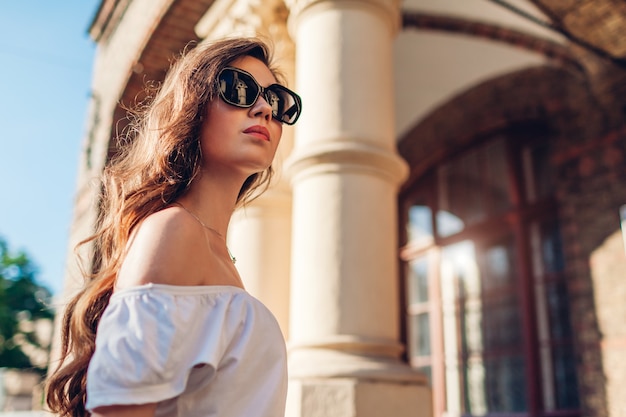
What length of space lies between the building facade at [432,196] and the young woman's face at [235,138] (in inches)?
46.9

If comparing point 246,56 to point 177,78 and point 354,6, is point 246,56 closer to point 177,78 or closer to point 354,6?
point 177,78

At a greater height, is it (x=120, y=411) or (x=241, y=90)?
(x=241, y=90)

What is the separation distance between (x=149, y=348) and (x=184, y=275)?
0.13 metres

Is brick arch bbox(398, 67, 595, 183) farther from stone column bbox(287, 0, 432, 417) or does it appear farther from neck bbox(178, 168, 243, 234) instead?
neck bbox(178, 168, 243, 234)

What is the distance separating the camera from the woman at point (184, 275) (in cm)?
83

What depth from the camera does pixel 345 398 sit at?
6.72 ft

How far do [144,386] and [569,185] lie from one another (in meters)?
4.94

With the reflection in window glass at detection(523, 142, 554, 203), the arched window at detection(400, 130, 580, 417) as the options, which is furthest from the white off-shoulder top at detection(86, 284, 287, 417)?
the reflection in window glass at detection(523, 142, 554, 203)

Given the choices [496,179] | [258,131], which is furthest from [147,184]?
[496,179]

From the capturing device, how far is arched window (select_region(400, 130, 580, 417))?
5.17 metres

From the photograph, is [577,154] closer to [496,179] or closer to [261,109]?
[496,179]

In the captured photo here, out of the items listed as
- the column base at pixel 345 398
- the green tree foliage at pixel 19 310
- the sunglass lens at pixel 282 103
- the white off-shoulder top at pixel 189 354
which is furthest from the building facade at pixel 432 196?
the green tree foliage at pixel 19 310

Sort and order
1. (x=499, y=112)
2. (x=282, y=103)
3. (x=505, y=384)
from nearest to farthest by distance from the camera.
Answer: (x=282, y=103) → (x=505, y=384) → (x=499, y=112)

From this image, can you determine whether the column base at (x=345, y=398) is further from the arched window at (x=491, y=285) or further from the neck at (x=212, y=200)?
the arched window at (x=491, y=285)
